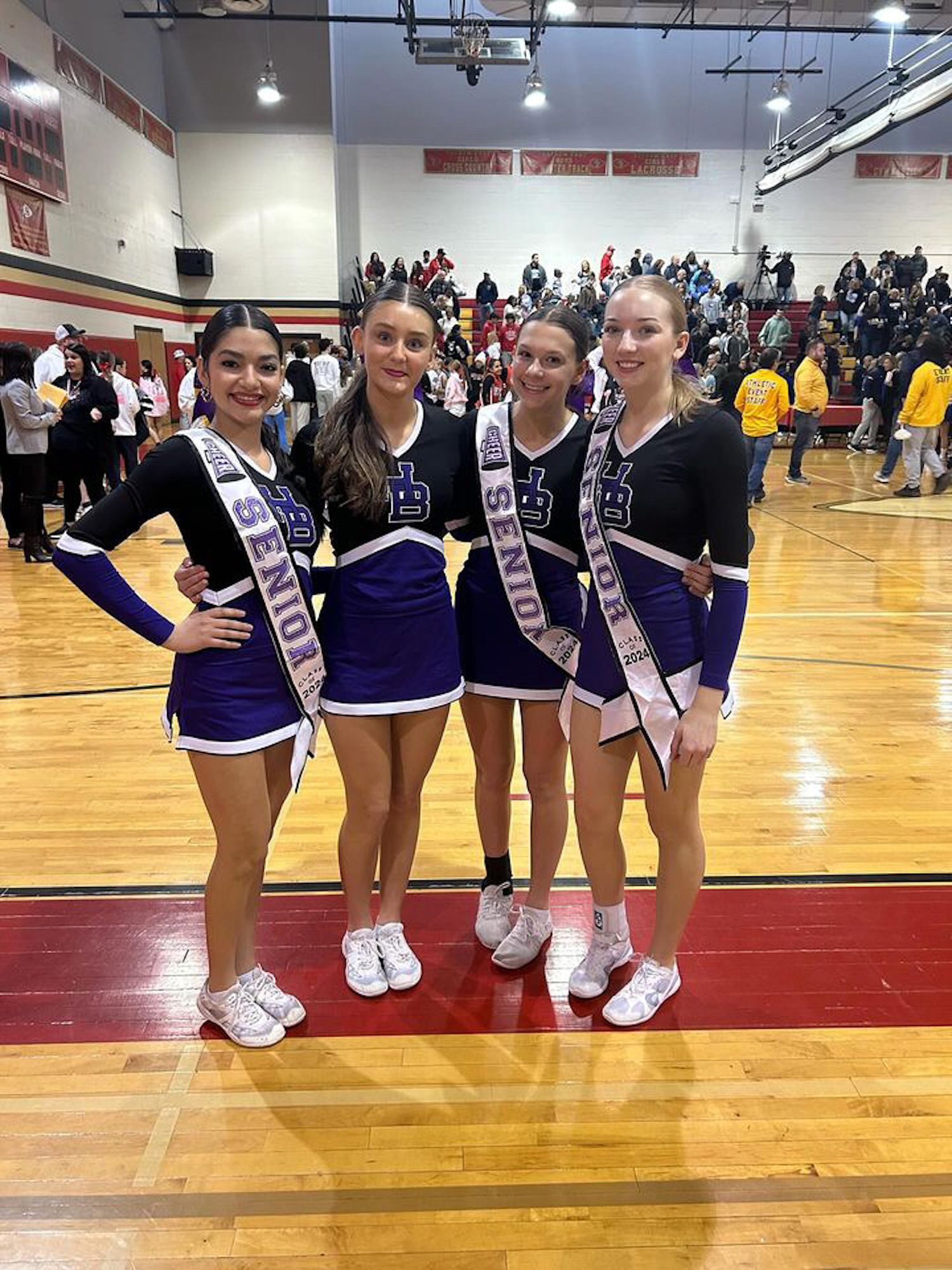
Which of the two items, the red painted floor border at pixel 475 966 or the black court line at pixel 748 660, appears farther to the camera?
the black court line at pixel 748 660

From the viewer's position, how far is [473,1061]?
2037 millimetres

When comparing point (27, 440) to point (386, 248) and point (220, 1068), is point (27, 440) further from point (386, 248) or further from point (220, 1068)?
point (386, 248)

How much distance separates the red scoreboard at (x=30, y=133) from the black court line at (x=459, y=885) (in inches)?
424

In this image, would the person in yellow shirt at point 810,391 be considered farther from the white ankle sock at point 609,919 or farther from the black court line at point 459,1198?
the black court line at point 459,1198

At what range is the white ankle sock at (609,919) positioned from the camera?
7.30ft

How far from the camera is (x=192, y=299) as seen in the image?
18047 millimetres

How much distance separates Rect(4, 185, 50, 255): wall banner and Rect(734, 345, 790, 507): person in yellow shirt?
912 cm

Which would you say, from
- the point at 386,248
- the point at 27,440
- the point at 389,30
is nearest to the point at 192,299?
the point at 386,248

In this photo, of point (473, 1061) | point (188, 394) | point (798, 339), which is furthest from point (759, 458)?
point (798, 339)

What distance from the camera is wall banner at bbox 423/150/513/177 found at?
2008 centimetres

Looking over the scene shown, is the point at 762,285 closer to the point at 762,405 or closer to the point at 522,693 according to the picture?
the point at 762,405

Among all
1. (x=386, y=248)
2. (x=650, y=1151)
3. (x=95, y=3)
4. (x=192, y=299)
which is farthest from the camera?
(x=386, y=248)

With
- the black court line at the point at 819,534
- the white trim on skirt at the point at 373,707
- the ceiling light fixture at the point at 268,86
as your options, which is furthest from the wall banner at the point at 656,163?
the white trim on skirt at the point at 373,707

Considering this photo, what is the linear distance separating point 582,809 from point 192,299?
61.2ft
